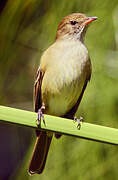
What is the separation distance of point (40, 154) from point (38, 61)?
42cm

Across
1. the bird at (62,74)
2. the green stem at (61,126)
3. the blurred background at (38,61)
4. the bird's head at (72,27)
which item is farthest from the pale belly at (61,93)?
the green stem at (61,126)

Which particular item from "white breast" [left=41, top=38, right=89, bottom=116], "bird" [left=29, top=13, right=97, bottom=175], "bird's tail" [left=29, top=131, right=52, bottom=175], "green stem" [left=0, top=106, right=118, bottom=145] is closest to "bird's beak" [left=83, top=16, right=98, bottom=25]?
"bird" [left=29, top=13, right=97, bottom=175]

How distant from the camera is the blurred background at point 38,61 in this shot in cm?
129

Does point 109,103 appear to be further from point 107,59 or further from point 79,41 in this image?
point 79,41

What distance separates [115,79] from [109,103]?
0.11 metres

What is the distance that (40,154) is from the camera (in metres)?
1.57

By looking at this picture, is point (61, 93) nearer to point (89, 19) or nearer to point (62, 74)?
point (62, 74)

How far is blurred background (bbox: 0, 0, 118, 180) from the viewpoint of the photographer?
4.22 feet

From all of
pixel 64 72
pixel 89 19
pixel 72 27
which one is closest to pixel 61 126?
pixel 64 72

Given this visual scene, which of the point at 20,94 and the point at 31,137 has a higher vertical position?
the point at 20,94

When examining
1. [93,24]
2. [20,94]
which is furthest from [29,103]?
[93,24]

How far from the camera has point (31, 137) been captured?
5.62 feet

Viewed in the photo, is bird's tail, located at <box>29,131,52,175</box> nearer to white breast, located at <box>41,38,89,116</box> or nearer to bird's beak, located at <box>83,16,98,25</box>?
white breast, located at <box>41,38,89,116</box>

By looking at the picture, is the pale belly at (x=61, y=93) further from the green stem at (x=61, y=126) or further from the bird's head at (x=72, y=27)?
the green stem at (x=61, y=126)
